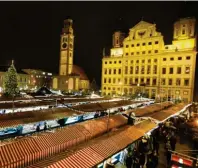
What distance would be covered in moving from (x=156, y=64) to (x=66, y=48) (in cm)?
3812

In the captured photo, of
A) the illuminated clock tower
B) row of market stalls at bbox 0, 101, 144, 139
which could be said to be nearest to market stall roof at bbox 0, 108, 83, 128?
row of market stalls at bbox 0, 101, 144, 139

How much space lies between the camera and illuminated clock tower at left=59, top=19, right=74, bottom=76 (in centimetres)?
7475

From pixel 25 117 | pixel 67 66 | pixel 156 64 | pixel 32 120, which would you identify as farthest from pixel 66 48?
pixel 32 120

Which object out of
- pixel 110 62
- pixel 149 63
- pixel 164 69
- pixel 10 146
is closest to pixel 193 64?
pixel 164 69

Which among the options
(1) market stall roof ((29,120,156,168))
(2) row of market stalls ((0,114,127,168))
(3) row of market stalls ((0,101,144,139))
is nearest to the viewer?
(2) row of market stalls ((0,114,127,168))

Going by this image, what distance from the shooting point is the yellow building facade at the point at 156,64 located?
4781 centimetres

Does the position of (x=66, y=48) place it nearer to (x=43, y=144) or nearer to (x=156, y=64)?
(x=156, y=64)

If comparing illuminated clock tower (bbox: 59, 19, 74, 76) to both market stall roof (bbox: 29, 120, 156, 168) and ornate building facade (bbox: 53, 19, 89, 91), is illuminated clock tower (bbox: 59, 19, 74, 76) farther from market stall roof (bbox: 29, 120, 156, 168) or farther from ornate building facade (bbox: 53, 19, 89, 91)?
market stall roof (bbox: 29, 120, 156, 168)

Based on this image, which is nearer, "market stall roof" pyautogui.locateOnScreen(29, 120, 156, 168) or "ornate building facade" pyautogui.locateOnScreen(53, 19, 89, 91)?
"market stall roof" pyautogui.locateOnScreen(29, 120, 156, 168)

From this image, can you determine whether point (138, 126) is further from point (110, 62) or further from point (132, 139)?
point (110, 62)

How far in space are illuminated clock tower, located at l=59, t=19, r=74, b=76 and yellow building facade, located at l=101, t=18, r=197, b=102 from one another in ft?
71.4

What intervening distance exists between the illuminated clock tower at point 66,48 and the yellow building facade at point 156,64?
71.4ft

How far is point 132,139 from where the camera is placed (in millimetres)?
10203

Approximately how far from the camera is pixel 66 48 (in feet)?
247
